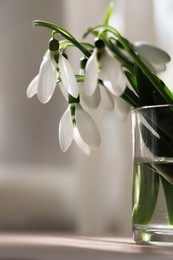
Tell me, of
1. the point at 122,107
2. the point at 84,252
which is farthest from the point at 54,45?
the point at 84,252

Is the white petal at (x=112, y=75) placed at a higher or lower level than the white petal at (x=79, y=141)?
higher

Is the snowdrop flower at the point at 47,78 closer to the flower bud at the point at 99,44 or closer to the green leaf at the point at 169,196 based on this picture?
the flower bud at the point at 99,44

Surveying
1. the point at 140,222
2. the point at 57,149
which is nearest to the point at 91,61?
the point at 140,222

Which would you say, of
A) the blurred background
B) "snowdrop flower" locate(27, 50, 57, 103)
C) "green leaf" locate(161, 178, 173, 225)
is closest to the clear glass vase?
"green leaf" locate(161, 178, 173, 225)

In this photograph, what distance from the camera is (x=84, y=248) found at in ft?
2.25

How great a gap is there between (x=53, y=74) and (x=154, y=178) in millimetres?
178

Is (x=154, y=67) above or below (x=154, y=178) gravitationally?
above

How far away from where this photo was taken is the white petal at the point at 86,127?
73 centimetres

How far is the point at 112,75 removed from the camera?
2.23ft

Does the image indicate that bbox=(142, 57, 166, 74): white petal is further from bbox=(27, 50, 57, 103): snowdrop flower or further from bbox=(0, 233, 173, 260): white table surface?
bbox=(0, 233, 173, 260): white table surface

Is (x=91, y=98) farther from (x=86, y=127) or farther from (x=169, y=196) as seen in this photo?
(x=169, y=196)

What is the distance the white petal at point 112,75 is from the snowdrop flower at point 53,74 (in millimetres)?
44

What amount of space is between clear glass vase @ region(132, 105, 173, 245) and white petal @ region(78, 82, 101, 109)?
0.17 ft

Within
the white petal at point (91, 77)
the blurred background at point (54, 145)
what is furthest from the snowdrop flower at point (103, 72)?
the blurred background at point (54, 145)
